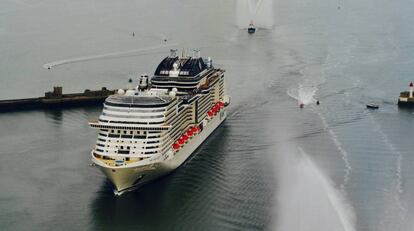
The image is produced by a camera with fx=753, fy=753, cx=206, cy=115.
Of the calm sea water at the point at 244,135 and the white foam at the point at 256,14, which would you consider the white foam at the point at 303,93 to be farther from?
the white foam at the point at 256,14

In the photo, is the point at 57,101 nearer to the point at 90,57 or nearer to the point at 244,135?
the point at 244,135

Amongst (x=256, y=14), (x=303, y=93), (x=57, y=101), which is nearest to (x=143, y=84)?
(x=57, y=101)

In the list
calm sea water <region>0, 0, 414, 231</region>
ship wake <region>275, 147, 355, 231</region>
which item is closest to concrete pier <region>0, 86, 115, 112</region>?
calm sea water <region>0, 0, 414, 231</region>

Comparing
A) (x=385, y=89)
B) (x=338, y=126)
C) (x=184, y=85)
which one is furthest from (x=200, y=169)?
(x=385, y=89)

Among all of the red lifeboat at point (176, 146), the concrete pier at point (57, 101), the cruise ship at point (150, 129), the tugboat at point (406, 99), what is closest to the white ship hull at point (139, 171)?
the cruise ship at point (150, 129)

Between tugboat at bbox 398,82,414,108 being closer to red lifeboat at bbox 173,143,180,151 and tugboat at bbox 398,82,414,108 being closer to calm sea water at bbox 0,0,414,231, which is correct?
calm sea water at bbox 0,0,414,231
